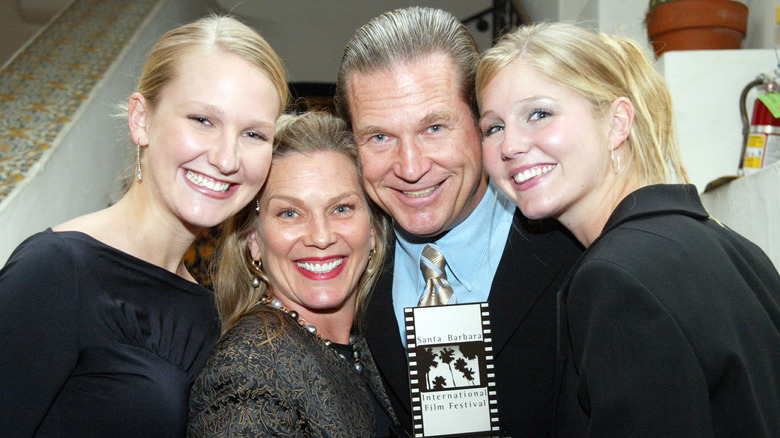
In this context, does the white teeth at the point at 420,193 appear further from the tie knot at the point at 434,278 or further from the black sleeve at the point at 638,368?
the black sleeve at the point at 638,368

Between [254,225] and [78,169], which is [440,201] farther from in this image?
[78,169]

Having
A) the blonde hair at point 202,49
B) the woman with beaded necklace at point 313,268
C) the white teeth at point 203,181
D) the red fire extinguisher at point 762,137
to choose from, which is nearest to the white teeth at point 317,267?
the woman with beaded necklace at point 313,268

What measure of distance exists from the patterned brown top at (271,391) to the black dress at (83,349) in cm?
12

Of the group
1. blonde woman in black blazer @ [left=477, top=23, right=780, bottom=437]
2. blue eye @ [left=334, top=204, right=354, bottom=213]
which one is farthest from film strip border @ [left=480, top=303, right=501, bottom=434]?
blue eye @ [left=334, top=204, right=354, bottom=213]

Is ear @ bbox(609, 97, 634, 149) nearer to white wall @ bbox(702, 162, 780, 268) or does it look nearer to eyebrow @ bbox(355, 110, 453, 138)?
eyebrow @ bbox(355, 110, 453, 138)

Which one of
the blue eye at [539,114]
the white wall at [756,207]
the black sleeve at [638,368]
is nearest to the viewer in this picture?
the black sleeve at [638,368]

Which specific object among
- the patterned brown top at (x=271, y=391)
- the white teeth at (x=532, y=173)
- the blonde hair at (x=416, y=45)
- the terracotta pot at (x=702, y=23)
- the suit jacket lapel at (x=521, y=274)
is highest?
the terracotta pot at (x=702, y=23)

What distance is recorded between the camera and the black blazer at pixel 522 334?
6.47 feet

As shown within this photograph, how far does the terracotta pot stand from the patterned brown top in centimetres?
249

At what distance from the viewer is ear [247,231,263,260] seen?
7.18ft

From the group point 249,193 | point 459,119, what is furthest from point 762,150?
point 249,193

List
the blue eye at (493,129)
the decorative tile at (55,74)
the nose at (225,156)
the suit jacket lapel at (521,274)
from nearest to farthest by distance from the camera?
the blue eye at (493,129), the nose at (225,156), the suit jacket lapel at (521,274), the decorative tile at (55,74)

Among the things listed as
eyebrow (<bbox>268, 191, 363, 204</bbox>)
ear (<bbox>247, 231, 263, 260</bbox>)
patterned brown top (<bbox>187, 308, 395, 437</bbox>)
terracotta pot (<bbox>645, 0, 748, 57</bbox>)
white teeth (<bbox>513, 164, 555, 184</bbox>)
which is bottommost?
patterned brown top (<bbox>187, 308, 395, 437</bbox>)

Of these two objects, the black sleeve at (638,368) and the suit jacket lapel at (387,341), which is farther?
the suit jacket lapel at (387,341)
